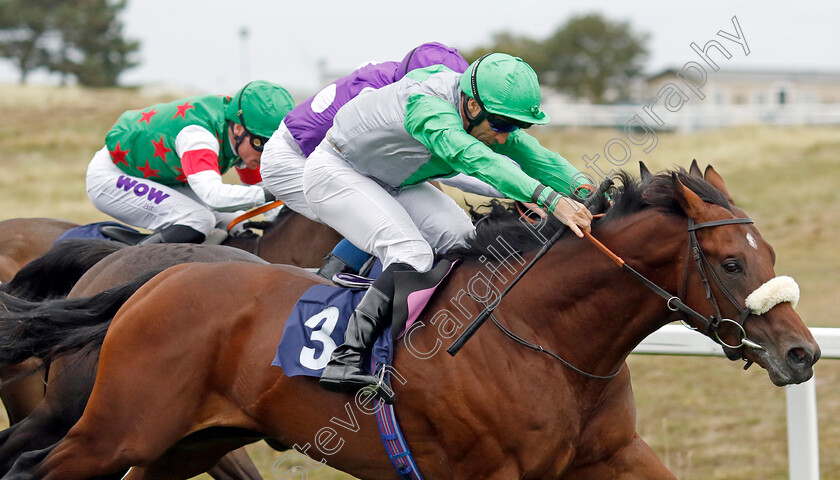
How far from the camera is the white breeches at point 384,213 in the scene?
11.3 feet

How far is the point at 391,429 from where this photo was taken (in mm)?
3248

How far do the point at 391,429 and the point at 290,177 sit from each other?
5.72ft

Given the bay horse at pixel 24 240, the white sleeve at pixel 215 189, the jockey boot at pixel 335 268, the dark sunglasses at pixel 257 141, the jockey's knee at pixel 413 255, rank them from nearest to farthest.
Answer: the jockey's knee at pixel 413 255, the jockey boot at pixel 335 268, the white sleeve at pixel 215 189, the dark sunglasses at pixel 257 141, the bay horse at pixel 24 240

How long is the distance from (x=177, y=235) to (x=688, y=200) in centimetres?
308

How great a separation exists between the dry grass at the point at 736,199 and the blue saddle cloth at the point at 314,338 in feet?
4.92

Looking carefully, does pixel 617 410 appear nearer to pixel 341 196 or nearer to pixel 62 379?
pixel 341 196

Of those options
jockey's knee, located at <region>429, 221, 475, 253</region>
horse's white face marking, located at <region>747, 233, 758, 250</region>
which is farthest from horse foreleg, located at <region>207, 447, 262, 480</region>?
horse's white face marking, located at <region>747, 233, 758, 250</region>

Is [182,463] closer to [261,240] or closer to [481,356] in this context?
[481,356]

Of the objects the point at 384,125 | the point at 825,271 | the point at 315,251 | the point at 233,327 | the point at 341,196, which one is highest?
the point at 384,125

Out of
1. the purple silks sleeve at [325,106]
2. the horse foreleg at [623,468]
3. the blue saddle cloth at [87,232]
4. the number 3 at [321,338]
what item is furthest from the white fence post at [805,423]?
the blue saddle cloth at [87,232]

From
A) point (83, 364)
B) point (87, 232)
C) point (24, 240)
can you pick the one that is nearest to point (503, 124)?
point (83, 364)

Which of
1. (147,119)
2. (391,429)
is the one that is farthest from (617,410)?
(147,119)

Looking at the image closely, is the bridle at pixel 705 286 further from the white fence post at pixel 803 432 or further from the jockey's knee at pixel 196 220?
the jockey's knee at pixel 196 220

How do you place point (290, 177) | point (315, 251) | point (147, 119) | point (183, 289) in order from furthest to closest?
point (147, 119) → point (315, 251) → point (290, 177) → point (183, 289)
